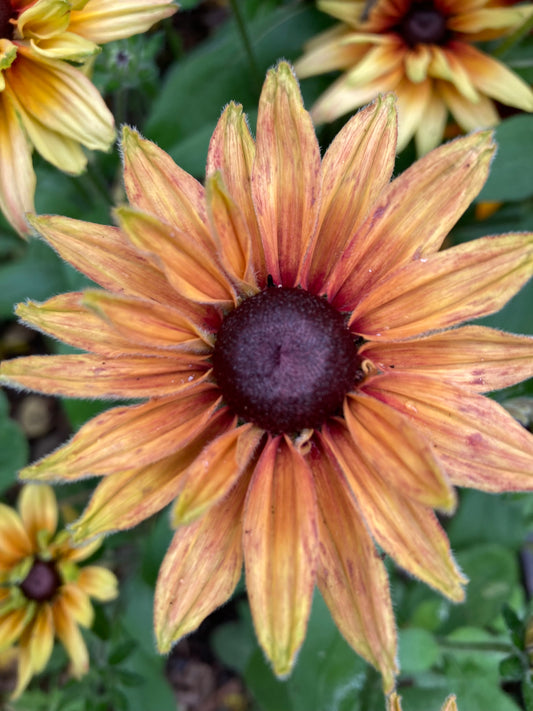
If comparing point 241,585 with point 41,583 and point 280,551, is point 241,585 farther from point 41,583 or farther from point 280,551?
point 280,551

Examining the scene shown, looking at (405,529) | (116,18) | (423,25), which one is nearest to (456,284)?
(405,529)

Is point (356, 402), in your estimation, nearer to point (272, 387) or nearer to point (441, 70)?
point (272, 387)

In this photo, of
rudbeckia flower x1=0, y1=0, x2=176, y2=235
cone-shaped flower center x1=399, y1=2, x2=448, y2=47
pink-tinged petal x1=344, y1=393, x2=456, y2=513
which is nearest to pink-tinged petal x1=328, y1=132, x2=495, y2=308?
pink-tinged petal x1=344, y1=393, x2=456, y2=513

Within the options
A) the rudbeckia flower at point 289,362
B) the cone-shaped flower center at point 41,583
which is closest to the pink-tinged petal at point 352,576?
the rudbeckia flower at point 289,362

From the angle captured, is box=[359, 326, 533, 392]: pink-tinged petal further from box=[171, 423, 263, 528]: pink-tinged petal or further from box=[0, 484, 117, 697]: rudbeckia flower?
box=[0, 484, 117, 697]: rudbeckia flower

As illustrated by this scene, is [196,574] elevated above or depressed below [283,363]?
below
